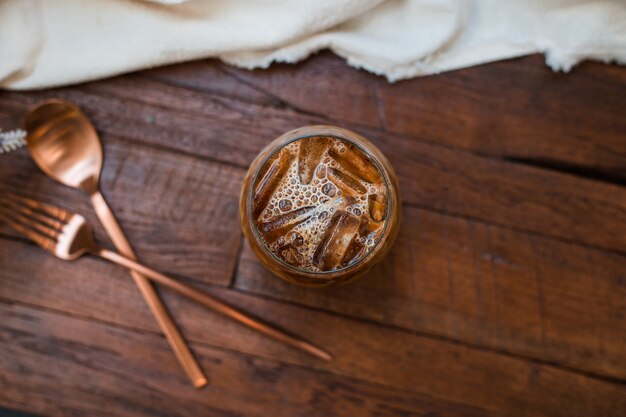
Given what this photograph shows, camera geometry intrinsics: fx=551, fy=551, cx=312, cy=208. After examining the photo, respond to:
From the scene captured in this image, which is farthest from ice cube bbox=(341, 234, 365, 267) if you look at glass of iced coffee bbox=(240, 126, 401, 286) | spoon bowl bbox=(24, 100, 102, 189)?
spoon bowl bbox=(24, 100, 102, 189)

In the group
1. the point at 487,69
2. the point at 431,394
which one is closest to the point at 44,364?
the point at 431,394

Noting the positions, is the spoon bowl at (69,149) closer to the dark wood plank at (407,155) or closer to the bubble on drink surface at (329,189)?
the dark wood plank at (407,155)

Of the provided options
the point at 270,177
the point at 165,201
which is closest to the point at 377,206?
the point at 270,177

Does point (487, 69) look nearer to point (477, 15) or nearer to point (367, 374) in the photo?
point (477, 15)

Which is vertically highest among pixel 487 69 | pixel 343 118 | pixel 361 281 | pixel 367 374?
pixel 487 69

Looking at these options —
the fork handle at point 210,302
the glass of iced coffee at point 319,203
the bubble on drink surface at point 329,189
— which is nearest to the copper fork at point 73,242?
the fork handle at point 210,302

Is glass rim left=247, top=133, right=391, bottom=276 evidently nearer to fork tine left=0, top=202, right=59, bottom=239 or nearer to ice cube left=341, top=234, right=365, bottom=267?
ice cube left=341, top=234, right=365, bottom=267
